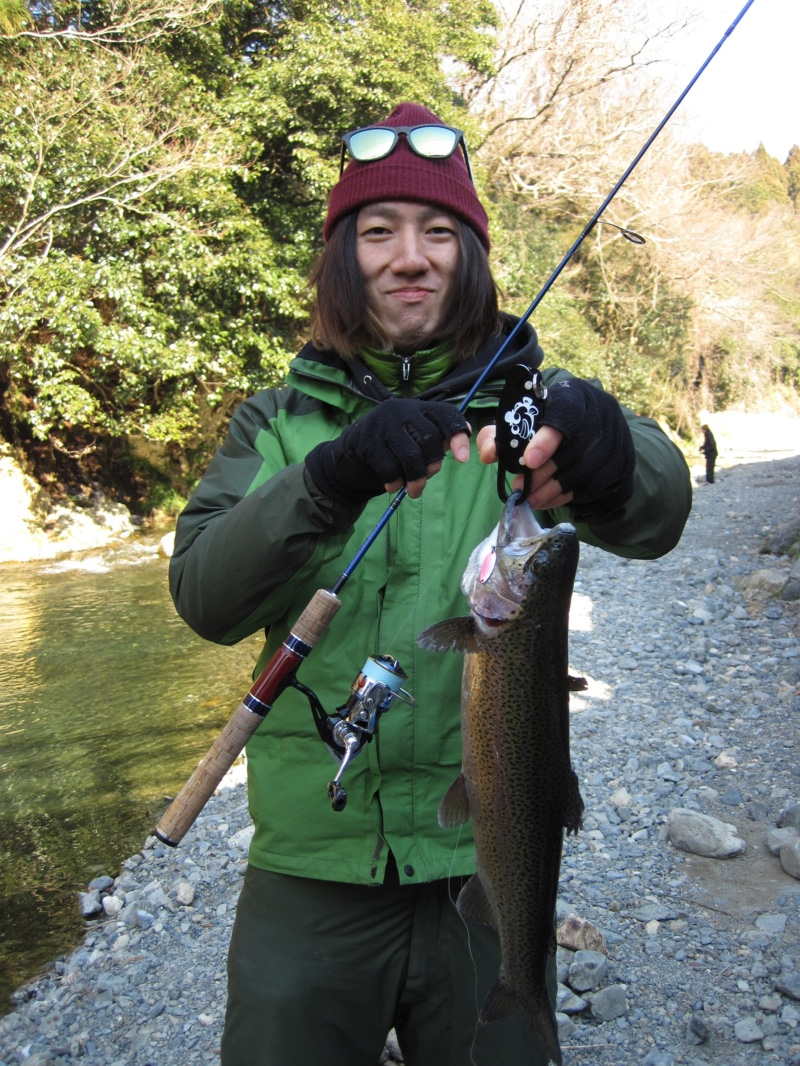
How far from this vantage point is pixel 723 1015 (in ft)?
11.4

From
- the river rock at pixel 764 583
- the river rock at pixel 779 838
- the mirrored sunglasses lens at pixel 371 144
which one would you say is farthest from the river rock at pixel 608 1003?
the river rock at pixel 764 583

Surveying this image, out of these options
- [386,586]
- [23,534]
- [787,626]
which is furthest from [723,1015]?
[23,534]

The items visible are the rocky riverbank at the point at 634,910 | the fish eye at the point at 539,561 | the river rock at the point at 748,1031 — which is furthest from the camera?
the rocky riverbank at the point at 634,910

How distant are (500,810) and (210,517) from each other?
95 cm

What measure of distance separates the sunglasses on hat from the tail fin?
2.08m

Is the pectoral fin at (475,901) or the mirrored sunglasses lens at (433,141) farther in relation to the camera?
the mirrored sunglasses lens at (433,141)

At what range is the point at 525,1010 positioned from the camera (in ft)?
6.30

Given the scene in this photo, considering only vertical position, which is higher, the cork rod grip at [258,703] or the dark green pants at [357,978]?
the cork rod grip at [258,703]

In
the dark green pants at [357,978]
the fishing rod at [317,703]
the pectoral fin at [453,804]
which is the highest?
the fishing rod at [317,703]

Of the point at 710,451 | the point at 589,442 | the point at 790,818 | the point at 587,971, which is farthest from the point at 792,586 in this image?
the point at 710,451

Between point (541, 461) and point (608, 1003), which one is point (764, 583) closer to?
point (608, 1003)

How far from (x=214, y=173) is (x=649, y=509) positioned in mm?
13735

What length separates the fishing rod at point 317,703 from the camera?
190 cm

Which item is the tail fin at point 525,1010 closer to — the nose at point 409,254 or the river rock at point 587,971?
the nose at point 409,254
